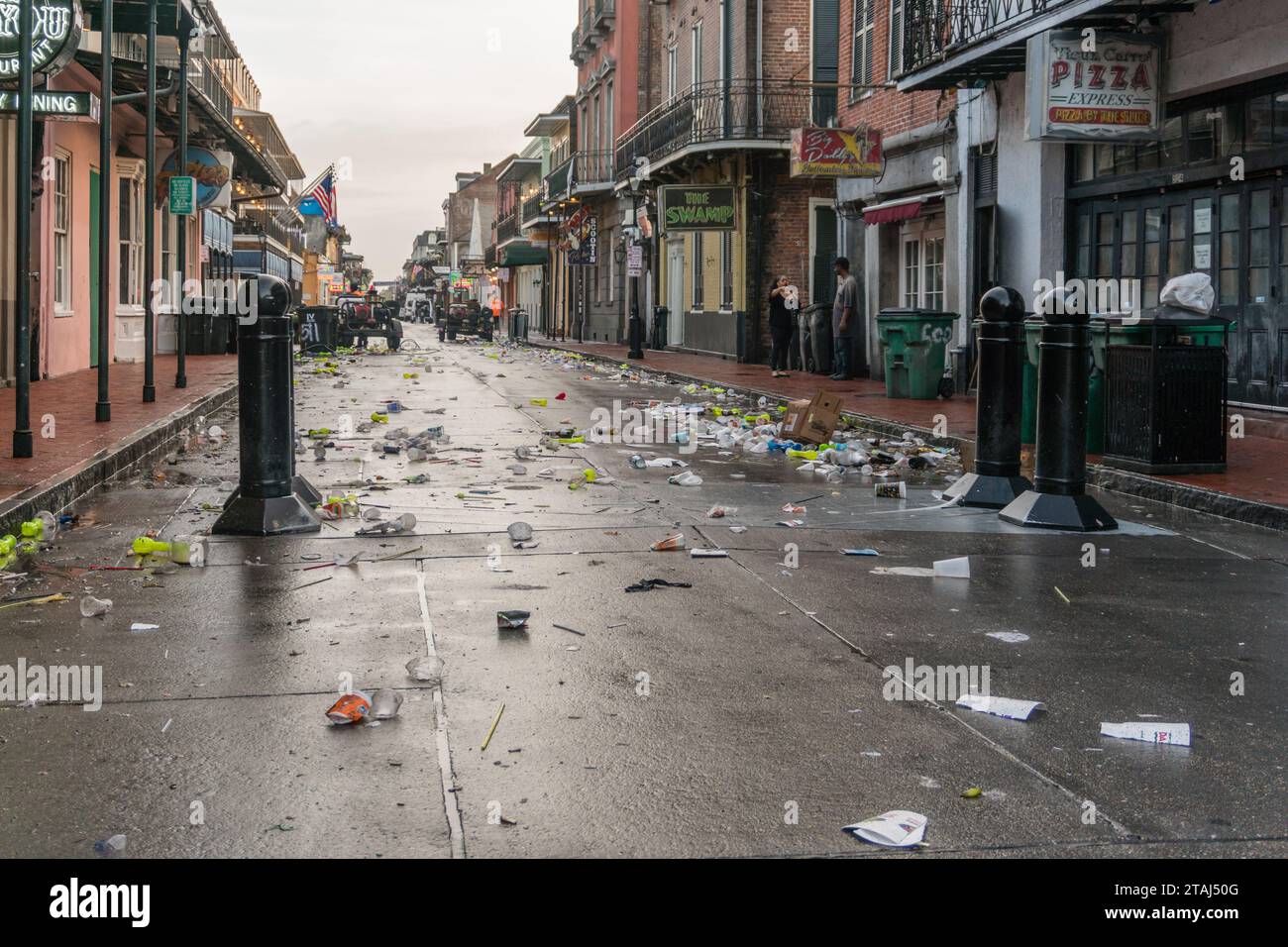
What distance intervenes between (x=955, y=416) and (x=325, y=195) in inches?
1766

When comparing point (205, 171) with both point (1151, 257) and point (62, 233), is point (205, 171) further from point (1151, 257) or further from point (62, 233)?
point (1151, 257)

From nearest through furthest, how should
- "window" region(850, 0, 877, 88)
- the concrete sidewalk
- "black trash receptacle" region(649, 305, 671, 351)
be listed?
the concrete sidewalk → "window" region(850, 0, 877, 88) → "black trash receptacle" region(649, 305, 671, 351)

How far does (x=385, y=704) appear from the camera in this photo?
4465mm

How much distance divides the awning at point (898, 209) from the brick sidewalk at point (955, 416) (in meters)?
2.50

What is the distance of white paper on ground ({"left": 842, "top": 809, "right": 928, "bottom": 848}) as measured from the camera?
3449 millimetres

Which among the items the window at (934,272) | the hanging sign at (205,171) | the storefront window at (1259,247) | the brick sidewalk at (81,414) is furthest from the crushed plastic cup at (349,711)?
the hanging sign at (205,171)

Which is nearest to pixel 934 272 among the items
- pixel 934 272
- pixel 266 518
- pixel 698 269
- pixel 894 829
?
pixel 934 272

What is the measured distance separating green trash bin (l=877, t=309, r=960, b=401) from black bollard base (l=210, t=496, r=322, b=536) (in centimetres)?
1121

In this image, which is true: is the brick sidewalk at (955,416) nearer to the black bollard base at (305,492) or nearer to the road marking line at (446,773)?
the black bollard base at (305,492)

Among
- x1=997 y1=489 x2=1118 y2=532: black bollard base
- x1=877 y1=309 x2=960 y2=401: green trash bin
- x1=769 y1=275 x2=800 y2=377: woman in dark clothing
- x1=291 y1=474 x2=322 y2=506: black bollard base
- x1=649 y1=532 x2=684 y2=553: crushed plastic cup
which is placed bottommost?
x1=649 y1=532 x2=684 y2=553: crushed plastic cup

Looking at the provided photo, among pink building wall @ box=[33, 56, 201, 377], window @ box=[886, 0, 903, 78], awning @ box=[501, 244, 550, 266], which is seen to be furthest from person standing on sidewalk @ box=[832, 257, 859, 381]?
awning @ box=[501, 244, 550, 266]

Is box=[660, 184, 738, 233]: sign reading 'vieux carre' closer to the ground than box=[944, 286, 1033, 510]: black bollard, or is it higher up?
higher up

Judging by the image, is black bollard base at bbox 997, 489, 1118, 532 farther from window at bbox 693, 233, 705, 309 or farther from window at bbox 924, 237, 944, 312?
window at bbox 693, 233, 705, 309

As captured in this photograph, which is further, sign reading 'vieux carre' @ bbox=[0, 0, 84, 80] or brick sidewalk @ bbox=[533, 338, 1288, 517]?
sign reading 'vieux carre' @ bbox=[0, 0, 84, 80]
